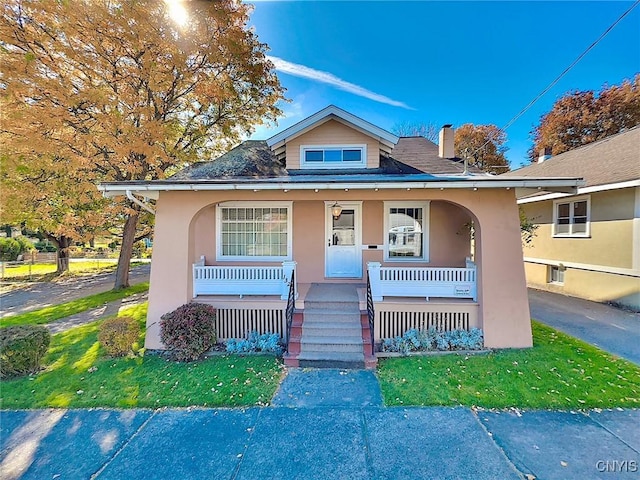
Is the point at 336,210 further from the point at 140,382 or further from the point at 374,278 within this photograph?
the point at 140,382

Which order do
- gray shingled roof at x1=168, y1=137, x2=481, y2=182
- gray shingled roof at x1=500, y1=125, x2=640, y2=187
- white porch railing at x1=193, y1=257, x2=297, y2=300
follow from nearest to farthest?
white porch railing at x1=193, y1=257, x2=297, y2=300 → gray shingled roof at x1=168, y1=137, x2=481, y2=182 → gray shingled roof at x1=500, y1=125, x2=640, y2=187

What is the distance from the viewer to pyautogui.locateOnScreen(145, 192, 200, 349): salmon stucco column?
668 cm

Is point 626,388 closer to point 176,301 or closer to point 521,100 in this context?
point 176,301

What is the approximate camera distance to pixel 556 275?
40.5 ft

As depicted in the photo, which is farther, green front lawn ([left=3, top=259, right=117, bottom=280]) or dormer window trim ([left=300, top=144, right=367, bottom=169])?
green front lawn ([left=3, top=259, right=117, bottom=280])

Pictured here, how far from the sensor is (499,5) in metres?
8.58

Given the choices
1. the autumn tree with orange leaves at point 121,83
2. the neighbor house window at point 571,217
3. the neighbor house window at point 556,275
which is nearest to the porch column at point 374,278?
the autumn tree with orange leaves at point 121,83

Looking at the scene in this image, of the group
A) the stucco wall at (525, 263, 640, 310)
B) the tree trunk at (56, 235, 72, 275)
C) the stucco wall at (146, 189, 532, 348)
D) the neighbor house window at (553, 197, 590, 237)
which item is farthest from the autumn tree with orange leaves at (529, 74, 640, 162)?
the tree trunk at (56, 235, 72, 275)

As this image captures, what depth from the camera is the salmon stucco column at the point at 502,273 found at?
634 cm

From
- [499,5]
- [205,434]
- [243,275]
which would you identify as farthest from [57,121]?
[499,5]

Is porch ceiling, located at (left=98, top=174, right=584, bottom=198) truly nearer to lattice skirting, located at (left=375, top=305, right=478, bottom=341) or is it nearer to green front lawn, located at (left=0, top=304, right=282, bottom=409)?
lattice skirting, located at (left=375, top=305, right=478, bottom=341)

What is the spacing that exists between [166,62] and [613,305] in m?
18.0

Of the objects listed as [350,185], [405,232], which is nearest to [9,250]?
[350,185]

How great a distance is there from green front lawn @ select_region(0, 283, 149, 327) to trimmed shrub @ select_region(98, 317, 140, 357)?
4.47 meters
